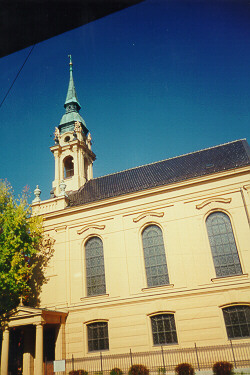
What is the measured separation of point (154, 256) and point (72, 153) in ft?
50.7

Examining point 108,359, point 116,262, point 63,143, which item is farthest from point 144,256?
point 63,143

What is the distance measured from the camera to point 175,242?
19.2 metres

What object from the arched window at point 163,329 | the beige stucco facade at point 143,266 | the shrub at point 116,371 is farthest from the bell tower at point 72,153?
the shrub at point 116,371

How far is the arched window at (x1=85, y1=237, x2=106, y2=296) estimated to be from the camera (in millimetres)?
20234

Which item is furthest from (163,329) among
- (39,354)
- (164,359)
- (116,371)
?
(39,354)

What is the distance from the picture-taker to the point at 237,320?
16391mm

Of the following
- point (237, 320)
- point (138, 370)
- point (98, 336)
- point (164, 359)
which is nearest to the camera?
point (138, 370)

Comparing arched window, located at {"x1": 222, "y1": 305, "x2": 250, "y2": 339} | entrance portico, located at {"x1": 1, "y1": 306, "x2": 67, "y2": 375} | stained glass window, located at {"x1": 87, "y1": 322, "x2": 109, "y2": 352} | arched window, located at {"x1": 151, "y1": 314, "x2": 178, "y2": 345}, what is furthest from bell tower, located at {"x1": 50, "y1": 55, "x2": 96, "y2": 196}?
arched window, located at {"x1": 222, "y1": 305, "x2": 250, "y2": 339}

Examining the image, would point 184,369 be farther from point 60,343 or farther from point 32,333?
point 32,333

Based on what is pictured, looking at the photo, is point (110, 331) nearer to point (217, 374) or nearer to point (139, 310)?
point (139, 310)

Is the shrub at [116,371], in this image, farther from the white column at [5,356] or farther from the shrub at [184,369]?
the white column at [5,356]

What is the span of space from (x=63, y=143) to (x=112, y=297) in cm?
1832

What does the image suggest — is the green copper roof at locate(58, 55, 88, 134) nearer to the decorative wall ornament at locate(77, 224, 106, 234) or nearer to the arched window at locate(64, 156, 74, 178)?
the arched window at locate(64, 156, 74, 178)

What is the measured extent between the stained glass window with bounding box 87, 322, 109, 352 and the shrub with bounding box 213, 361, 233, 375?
263 inches
